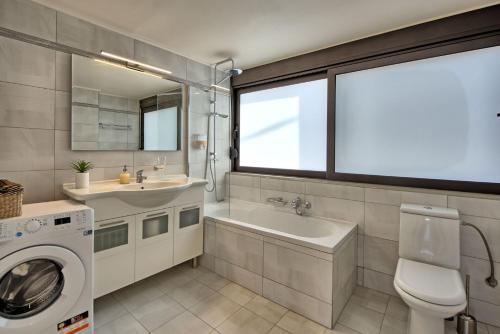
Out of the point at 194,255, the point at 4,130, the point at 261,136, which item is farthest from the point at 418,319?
the point at 4,130

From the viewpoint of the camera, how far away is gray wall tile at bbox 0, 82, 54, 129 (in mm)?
1702

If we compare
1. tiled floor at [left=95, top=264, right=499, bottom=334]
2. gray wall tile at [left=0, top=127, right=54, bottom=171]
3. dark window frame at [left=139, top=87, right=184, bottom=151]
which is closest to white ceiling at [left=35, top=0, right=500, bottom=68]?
dark window frame at [left=139, top=87, right=184, bottom=151]

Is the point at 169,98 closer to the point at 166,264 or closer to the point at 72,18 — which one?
the point at 72,18

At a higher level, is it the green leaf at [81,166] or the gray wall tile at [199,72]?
the gray wall tile at [199,72]

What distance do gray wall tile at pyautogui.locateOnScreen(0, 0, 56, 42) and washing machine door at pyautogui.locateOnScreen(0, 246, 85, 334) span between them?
1.55 meters

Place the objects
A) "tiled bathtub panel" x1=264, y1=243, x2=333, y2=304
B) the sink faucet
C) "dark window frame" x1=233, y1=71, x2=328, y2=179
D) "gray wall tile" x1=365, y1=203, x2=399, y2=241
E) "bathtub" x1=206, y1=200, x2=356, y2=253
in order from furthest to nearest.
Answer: "dark window frame" x1=233, y1=71, x2=328, y2=179 < the sink faucet < "gray wall tile" x1=365, y1=203, x2=399, y2=241 < "bathtub" x1=206, y1=200, x2=356, y2=253 < "tiled bathtub panel" x1=264, y1=243, x2=333, y2=304

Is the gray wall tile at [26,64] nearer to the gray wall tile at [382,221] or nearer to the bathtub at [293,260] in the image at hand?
the bathtub at [293,260]

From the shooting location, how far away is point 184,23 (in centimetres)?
211

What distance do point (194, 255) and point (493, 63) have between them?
10.0ft

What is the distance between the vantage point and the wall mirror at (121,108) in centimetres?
204

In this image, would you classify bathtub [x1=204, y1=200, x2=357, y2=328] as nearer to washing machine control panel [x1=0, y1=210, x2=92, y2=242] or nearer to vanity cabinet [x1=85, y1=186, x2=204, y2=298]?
vanity cabinet [x1=85, y1=186, x2=204, y2=298]

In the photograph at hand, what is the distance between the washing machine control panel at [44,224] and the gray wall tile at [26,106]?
85 cm

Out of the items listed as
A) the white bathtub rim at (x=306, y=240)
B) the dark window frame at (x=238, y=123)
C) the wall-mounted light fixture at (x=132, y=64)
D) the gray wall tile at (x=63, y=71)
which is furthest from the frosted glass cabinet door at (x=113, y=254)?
the dark window frame at (x=238, y=123)

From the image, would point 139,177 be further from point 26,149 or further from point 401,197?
point 401,197
